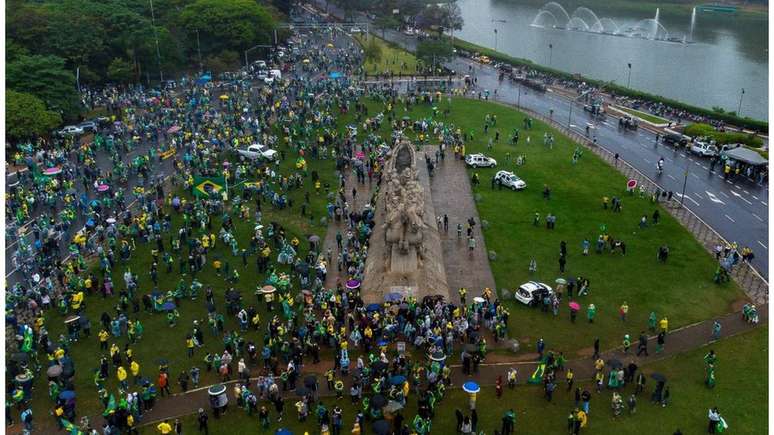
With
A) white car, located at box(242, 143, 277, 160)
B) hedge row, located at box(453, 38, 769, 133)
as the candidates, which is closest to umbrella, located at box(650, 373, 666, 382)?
white car, located at box(242, 143, 277, 160)

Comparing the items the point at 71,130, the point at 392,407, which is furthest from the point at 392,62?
the point at 392,407

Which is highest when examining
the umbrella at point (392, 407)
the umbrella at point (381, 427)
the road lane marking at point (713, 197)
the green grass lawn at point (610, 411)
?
the road lane marking at point (713, 197)

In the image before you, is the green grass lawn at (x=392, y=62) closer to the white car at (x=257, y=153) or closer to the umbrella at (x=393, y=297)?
the white car at (x=257, y=153)

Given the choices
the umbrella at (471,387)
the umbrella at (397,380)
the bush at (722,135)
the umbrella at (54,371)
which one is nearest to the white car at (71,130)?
the umbrella at (54,371)

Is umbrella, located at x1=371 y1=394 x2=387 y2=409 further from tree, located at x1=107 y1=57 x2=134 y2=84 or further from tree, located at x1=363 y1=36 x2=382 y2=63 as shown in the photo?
tree, located at x1=363 y1=36 x2=382 y2=63

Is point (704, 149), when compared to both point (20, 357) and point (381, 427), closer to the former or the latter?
point (381, 427)

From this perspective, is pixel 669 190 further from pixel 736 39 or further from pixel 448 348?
pixel 736 39
